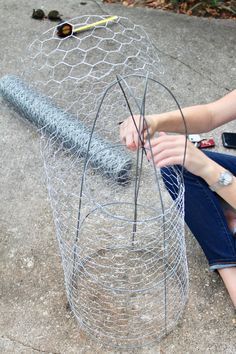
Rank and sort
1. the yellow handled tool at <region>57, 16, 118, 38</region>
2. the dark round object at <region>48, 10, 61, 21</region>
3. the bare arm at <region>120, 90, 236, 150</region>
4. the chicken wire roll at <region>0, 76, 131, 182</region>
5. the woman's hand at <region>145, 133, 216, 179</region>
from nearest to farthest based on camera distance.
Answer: the woman's hand at <region>145, 133, 216, 179</region> < the bare arm at <region>120, 90, 236, 150</region> < the chicken wire roll at <region>0, 76, 131, 182</region> < the yellow handled tool at <region>57, 16, 118, 38</region> < the dark round object at <region>48, 10, 61, 21</region>

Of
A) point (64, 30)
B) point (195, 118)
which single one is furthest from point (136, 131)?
point (64, 30)

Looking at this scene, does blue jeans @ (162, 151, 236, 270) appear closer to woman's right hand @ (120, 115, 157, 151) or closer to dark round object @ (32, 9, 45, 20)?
woman's right hand @ (120, 115, 157, 151)

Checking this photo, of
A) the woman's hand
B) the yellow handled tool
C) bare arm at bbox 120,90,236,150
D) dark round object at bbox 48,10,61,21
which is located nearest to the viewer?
the woman's hand

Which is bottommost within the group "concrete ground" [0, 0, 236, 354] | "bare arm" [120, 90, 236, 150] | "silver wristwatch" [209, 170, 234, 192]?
"concrete ground" [0, 0, 236, 354]

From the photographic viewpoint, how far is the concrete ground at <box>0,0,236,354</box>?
118 cm

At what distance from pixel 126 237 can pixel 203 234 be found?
0.88 ft

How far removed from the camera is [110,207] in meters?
1.49

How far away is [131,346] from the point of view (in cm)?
117

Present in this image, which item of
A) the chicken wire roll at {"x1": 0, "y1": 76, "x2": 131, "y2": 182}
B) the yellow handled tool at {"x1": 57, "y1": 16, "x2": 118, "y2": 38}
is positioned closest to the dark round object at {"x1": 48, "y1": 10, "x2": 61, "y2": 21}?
the yellow handled tool at {"x1": 57, "y1": 16, "x2": 118, "y2": 38}

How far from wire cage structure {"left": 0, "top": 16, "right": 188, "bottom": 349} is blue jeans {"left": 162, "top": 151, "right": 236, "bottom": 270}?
1.8 inches

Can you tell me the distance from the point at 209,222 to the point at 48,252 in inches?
18.2

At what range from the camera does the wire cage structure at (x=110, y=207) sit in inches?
47.3

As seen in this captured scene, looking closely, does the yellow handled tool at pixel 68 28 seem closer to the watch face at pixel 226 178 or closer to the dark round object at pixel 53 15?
the dark round object at pixel 53 15

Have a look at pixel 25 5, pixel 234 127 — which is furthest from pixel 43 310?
pixel 25 5
